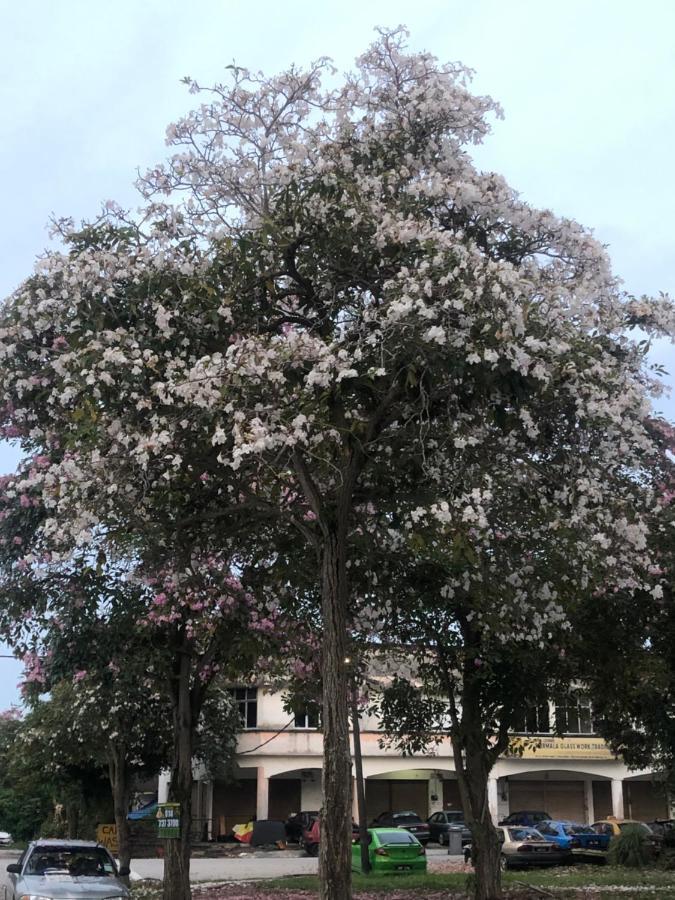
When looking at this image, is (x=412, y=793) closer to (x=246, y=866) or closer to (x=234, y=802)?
(x=234, y=802)

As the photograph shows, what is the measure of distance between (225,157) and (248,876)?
20894 mm

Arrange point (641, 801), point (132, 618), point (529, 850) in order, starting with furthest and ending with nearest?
1. point (641, 801)
2. point (529, 850)
3. point (132, 618)

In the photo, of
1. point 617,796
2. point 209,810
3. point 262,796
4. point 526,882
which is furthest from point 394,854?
point 617,796

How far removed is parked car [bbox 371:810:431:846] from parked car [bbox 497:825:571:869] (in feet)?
32.9

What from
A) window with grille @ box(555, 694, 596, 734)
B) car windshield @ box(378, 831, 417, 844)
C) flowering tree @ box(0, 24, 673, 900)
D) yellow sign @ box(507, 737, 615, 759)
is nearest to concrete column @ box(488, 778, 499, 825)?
yellow sign @ box(507, 737, 615, 759)

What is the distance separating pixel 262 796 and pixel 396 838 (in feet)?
69.5

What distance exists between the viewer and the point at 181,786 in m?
15.4

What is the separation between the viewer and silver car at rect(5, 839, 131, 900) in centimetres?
1166

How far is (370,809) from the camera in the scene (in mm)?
46406

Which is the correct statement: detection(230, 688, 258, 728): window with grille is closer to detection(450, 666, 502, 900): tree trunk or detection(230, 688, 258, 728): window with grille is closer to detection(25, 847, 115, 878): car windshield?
detection(450, 666, 502, 900): tree trunk

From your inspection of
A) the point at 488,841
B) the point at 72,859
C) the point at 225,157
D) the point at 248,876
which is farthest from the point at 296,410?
the point at 248,876

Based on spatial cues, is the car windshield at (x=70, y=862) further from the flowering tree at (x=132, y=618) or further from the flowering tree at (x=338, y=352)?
the flowering tree at (x=338, y=352)

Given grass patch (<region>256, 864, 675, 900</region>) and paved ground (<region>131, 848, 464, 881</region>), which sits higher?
grass patch (<region>256, 864, 675, 900</region>)

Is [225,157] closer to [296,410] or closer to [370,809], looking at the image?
[296,410]
